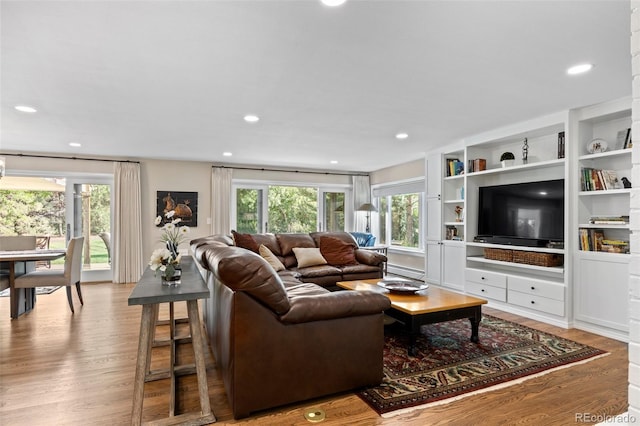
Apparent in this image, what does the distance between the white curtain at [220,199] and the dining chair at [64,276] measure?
96.2 inches

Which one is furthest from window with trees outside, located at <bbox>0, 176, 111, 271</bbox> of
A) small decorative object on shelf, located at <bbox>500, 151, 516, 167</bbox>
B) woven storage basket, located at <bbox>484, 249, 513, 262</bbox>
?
small decorative object on shelf, located at <bbox>500, 151, 516, 167</bbox>

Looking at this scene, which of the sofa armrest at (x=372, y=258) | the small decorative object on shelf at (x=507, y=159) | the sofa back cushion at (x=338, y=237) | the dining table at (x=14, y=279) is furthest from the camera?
the sofa back cushion at (x=338, y=237)

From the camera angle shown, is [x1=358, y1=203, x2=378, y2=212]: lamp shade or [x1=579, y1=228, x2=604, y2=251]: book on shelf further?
[x1=358, y1=203, x2=378, y2=212]: lamp shade

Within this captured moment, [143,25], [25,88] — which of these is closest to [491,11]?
[143,25]

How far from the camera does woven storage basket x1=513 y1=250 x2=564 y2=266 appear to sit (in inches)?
146

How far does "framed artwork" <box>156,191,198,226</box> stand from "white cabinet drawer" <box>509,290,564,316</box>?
544 centimetres

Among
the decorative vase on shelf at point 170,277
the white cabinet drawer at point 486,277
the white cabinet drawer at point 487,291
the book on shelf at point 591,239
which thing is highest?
the book on shelf at point 591,239

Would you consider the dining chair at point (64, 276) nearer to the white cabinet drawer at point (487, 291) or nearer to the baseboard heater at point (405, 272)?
the white cabinet drawer at point (487, 291)

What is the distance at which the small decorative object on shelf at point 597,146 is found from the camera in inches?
133

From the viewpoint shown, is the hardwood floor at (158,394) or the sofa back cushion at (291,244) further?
the sofa back cushion at (291,244)

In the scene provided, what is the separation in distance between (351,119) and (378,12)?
1.99 metres

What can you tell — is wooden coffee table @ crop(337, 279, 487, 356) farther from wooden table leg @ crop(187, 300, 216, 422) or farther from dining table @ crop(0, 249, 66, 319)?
dining table @ crop(0, 249, 66, 319)

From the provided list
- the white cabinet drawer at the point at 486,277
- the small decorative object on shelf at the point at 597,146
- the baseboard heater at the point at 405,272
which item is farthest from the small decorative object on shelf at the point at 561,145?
the baseboard heater at the point at 405,272

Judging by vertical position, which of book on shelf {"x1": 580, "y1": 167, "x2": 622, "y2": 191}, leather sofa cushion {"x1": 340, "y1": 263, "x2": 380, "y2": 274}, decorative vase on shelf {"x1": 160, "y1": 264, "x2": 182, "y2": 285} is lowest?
leather sofa cushion {"x1": 340, "y1": 263, "x2": 380, "y2": 274}
